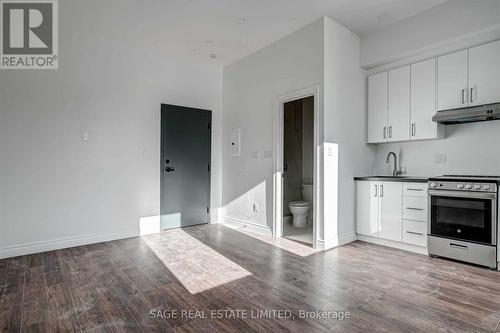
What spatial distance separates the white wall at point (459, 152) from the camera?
310cm

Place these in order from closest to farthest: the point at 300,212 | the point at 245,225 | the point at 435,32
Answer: the point at 435,32 < the point at 245,225 < the point at 300,212

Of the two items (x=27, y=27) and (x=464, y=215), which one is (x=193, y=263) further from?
(x=27, y=27)

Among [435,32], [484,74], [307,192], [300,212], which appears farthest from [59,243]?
[484,74]

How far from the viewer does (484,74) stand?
117 inches

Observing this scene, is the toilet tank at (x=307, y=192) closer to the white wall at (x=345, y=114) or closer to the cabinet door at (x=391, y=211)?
the white wall at (x=345, y=114)

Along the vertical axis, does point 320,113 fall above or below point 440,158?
above

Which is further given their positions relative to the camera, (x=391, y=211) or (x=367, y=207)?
(x=367, y=207)

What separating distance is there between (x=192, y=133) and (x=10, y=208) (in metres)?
2.52

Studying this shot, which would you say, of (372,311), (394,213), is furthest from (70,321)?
(394,213)

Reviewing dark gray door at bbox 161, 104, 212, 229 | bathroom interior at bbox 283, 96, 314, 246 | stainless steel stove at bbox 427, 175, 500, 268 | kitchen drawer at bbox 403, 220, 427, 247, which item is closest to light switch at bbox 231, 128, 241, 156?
dark gray door at bbox 161, 104, 212, 229

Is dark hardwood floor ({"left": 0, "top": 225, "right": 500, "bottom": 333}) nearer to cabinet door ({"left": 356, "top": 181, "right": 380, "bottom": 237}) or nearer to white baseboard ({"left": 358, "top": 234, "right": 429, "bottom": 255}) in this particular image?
white baseboard ({"left": 358, "top": 234, "right": 429, "bottom": 255})

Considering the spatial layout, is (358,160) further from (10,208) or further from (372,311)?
(10,208)

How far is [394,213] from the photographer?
3.44 m

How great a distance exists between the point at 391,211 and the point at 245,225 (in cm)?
214
